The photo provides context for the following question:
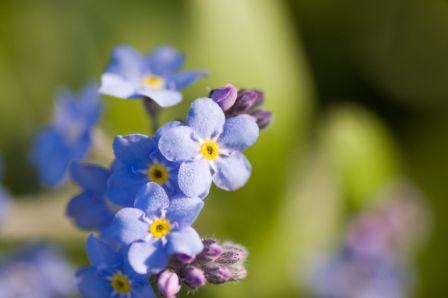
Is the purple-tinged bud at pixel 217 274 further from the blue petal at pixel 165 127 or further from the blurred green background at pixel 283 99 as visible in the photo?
the blurred green background at pixel 283 99

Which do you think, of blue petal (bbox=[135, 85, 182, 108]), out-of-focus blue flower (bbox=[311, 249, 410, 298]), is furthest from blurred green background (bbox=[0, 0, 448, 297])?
blue petal (bbox=[135, 85, 182, 108])

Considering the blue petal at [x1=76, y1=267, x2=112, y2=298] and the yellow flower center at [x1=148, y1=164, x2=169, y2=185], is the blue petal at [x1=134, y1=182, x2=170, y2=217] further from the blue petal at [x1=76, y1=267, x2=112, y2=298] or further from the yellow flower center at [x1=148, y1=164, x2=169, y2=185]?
the blue petal at [x1=76, y1=267, x2=112, y2=298]

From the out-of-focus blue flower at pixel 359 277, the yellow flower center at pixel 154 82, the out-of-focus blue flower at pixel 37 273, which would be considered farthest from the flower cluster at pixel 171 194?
the out-of-focus blue flower at pixel 359 277

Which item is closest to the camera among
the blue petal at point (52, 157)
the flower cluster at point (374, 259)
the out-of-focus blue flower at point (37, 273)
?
the blue petal at point (52, 157)

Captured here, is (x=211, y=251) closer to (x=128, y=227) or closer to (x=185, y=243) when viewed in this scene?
(x=185, y=243)

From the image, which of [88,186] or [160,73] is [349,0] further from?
[88,186]

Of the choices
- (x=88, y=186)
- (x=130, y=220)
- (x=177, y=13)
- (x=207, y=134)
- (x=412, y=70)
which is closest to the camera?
(x=130, y=220)

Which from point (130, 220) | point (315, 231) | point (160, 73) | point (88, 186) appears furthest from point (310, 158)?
point (130, 220)
